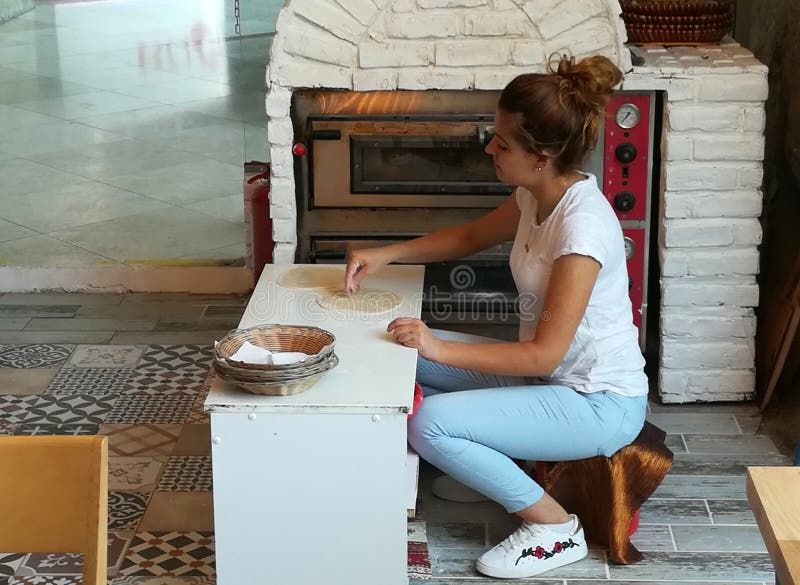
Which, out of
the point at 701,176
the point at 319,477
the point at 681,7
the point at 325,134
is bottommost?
the point at 319,477

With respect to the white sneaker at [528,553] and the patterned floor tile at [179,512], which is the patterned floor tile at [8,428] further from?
the white sneaker at [528,553]

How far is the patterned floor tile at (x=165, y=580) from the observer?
257cm

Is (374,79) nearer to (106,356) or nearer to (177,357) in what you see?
(177,357)

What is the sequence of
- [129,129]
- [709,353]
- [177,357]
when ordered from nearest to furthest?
[709,353] → [177,357] → [129,129]

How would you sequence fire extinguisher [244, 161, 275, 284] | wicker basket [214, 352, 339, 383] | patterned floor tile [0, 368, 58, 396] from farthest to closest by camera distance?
fire extinguisher [244, 161, 275, 284] < patterned floor tile [0, 368, 58, 396] < wicker basket [214, 352, 339, 383]

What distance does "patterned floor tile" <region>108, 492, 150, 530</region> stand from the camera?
2826 millimetres

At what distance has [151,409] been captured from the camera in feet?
11.3

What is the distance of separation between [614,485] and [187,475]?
1.13 m

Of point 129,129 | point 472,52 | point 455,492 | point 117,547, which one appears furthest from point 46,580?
point 129,129

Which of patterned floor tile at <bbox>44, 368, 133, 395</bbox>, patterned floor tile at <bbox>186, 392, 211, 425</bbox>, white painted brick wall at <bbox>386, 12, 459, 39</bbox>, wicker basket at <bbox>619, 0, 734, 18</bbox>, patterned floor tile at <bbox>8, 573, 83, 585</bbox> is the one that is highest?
wicker basket at <bbox>619, 0, 734, 18</bbox>

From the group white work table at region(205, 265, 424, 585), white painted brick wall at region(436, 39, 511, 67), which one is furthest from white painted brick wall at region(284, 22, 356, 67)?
white work table at region(205, 265, 424, 585)

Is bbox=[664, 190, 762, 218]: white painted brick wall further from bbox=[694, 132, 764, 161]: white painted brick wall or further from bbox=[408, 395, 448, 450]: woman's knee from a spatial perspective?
bbox=[408, 395, 448, 450]: woman's knee

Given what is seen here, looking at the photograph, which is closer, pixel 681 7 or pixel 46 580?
pixel 46 580

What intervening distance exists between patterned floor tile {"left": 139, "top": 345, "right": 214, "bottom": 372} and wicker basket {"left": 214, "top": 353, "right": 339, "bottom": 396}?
61.1 inches
